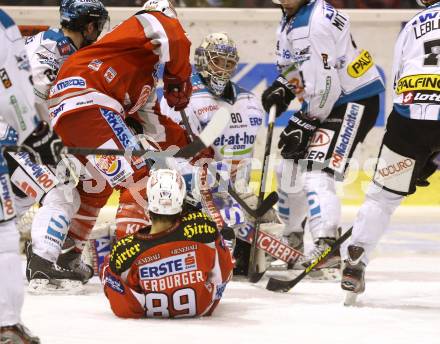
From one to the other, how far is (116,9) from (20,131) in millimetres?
5011

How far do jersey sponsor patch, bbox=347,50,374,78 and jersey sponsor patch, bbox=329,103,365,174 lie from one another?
0.55ft

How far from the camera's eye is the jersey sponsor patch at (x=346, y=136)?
588cm

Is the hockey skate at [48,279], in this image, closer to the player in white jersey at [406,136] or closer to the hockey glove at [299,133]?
the player in white jersey at [406,136]

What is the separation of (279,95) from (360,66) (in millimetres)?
465

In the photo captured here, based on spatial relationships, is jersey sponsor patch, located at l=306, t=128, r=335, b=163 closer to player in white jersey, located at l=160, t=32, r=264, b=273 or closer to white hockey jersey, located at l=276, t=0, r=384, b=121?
white hockey jersey, located at l=276, t=0, r=384, b=121

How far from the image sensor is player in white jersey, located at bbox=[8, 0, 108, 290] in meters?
5.01

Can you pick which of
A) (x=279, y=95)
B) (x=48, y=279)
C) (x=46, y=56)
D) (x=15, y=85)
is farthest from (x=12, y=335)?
(x=279, y=95)

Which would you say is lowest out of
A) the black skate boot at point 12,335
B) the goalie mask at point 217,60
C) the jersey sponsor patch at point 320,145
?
the jersey sponsor patch at point 320,145

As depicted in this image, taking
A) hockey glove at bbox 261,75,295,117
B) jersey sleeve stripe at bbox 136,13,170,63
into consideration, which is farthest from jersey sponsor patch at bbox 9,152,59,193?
hockey glove at bbox 261,75,295,117

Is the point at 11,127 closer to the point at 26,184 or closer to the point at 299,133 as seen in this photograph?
the point at 26,184

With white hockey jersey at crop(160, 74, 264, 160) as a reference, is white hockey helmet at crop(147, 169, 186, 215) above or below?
above

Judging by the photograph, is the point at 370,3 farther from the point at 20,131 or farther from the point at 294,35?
the point at 20,131

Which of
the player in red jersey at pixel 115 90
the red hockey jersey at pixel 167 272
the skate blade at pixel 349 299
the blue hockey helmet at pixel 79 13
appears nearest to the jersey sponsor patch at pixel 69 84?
the player in red jersey at pixel 115 90

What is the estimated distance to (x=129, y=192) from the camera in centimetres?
509
